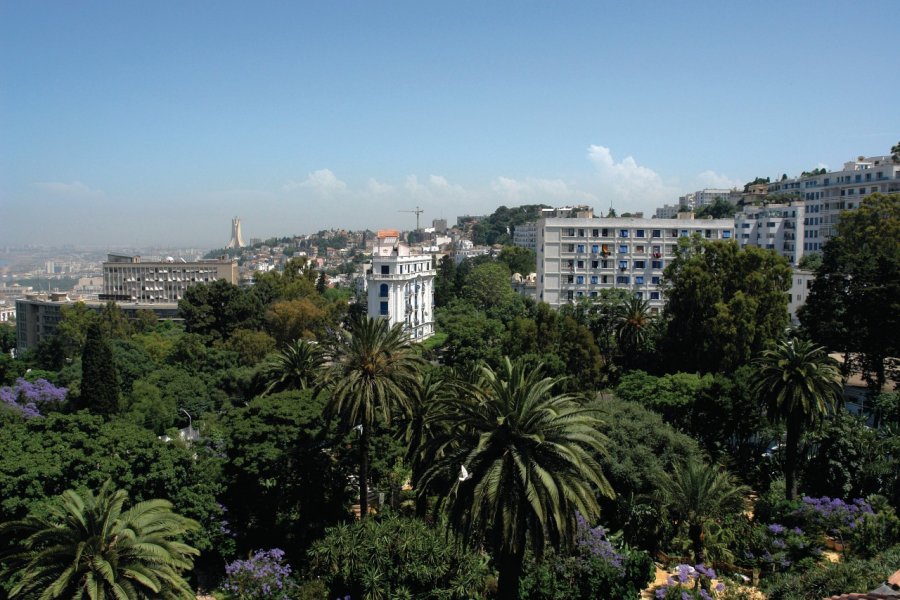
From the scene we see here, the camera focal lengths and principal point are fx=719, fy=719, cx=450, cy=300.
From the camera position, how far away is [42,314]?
88.5 m

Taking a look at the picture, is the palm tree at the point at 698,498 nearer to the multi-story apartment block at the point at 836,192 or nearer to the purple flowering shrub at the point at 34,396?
the purple flowering shrub at the point at 34,396

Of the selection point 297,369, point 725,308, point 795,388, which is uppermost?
point 725,308

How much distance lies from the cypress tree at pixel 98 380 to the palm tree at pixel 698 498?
27.4 metres

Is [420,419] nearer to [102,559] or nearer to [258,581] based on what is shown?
[258,581]

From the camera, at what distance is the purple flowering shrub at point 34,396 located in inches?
1468

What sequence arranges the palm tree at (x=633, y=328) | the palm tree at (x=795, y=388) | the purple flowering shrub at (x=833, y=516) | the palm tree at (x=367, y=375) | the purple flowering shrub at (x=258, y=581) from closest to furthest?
1. the purple flowering shrub at (x=258, y=581)
2. the purple flowering shrub at (x=833, y=516)
3. the palm tree at (x=367, y=375)
4. the palm tree at (x=795, y=388)
5. the palm tree at (x=633, y=328)

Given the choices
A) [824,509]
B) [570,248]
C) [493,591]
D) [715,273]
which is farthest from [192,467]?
[570,248]

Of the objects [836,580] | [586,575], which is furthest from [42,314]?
[836,580]

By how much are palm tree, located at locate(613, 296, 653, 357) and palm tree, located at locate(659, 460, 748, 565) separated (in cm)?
1958

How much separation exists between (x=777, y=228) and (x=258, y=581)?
249 ft

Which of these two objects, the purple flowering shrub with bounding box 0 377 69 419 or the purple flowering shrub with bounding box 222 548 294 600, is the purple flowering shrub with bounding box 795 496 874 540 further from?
the purple flowering shrub with bounding box 0 377 69 419

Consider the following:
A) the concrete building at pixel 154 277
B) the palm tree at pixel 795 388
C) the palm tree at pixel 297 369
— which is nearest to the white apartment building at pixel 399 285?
the palm tree at pixel 297 369

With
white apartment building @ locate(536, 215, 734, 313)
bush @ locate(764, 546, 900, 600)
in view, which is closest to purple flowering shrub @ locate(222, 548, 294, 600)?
bush @ locate(764, 546, 900, 600)

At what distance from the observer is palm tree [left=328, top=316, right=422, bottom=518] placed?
72.2 ft
